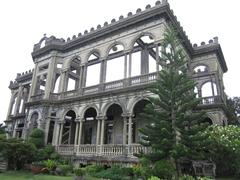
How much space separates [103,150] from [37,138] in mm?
6026

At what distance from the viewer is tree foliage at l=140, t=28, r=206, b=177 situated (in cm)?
1134

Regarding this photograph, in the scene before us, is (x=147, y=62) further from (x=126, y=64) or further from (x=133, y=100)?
(x=133, y=100)

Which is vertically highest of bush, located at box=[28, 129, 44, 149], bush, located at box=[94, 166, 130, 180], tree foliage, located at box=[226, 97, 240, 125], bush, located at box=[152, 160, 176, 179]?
tree foliage, located at box=[226, 97, 240, 125]

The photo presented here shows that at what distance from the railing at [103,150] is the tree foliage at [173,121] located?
1.77 meters

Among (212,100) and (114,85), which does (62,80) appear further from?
(212,100)

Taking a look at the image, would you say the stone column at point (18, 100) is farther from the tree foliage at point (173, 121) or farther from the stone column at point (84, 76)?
the tree foliage at point (173, 121)

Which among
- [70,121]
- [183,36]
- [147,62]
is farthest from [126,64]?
[70,121]

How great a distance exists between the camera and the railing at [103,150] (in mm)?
14445

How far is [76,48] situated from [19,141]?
9154 millimetres

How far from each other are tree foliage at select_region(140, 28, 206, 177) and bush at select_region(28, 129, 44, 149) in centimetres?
963

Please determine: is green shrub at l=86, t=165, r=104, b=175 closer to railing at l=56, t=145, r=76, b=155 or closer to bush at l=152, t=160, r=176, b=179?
railing at l=56, t=145, r=76, b=155

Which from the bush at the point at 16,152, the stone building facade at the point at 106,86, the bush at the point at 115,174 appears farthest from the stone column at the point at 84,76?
the bush at the point at 115,174

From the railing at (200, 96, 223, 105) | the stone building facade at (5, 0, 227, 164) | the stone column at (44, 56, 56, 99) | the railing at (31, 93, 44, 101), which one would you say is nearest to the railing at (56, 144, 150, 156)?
the stone building facade at (5, 0, 227, 164)

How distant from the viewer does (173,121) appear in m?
11.9
